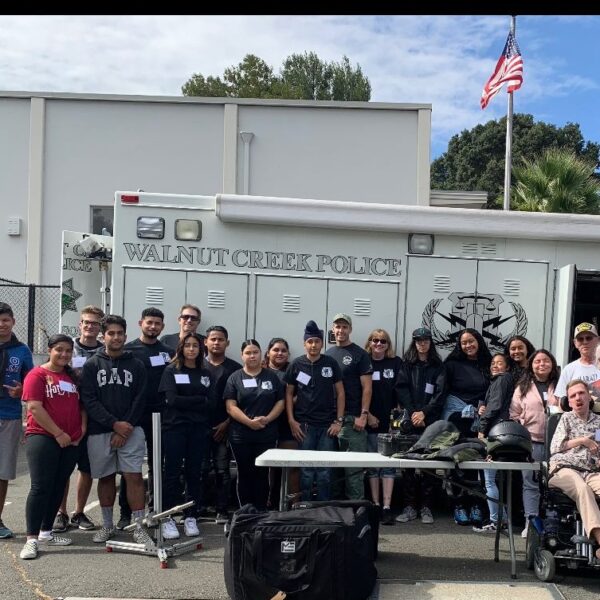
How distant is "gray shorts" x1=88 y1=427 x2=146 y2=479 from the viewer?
234 inches

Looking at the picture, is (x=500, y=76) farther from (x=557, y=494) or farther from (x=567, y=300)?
(x=557, y=494)

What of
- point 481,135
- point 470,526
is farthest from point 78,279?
point 481,135

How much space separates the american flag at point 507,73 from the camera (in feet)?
52.6

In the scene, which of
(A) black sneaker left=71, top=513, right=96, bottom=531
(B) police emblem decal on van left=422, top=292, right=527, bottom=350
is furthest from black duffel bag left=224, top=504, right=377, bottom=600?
(B) police emblem decal on van left=422, top=292, right=527, bottom=350

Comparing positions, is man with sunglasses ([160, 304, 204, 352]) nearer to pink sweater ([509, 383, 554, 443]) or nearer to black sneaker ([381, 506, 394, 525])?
black sneaker ([381, 506, 394, 525])

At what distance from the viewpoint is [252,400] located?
6.33 meters

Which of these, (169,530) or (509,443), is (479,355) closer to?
(509,443)

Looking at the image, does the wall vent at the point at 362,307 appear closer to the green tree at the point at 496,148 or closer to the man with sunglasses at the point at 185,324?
the man with sunglasses at the point at 185,324

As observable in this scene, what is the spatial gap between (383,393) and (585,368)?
178 centimetres

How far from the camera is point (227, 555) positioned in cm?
468

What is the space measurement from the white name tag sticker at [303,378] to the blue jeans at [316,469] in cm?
39

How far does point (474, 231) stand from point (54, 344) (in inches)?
159

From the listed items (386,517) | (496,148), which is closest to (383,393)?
(386,517)

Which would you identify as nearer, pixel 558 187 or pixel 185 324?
pixel 185 324
